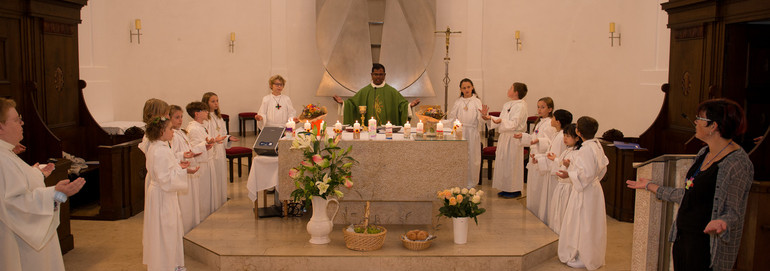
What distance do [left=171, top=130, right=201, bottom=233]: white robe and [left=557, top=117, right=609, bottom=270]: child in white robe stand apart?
356cm

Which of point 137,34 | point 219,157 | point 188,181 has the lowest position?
point 188,181

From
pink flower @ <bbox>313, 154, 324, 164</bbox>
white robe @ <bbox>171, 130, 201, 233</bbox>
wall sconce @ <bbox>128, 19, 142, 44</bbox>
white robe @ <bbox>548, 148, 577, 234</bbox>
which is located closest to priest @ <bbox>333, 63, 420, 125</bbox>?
white robe @ <bbox>171, 130, 201, 233</bbox>

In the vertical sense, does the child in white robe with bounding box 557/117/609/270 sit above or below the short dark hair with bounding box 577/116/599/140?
below

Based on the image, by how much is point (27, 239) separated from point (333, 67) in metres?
8.75

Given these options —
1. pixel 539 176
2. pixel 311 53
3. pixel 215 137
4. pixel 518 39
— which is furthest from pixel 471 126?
pixel 311 53

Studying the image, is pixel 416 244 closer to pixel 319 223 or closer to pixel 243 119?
pixel 319 223

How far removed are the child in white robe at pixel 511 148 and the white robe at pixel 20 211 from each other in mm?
5460

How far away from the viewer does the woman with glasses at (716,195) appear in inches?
140

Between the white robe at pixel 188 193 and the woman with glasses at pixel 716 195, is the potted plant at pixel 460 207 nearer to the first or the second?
the woman with glasses at pixel 716 195

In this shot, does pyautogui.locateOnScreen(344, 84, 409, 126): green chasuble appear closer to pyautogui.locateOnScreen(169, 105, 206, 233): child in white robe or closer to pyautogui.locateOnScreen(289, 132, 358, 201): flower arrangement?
pyautogui.locateOnScreen(169, 105, 206, 233): child in white robe

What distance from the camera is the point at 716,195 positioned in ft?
11.8

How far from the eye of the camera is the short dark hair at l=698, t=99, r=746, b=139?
11.8 ft

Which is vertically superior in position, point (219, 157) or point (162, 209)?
point (219, 157)

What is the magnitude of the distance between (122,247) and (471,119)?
15.1 ft
